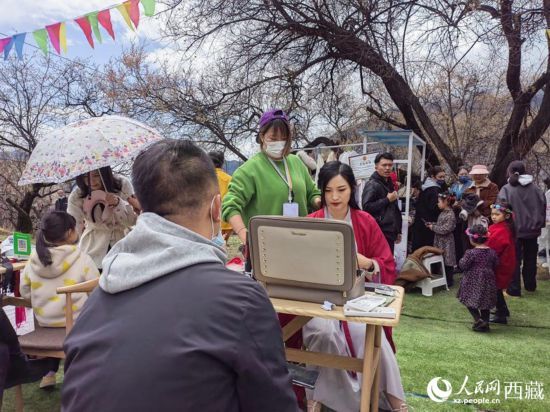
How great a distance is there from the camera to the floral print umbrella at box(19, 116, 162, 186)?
2846 millimetres

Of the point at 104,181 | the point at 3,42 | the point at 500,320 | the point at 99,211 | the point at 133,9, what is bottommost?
the point at 500,320

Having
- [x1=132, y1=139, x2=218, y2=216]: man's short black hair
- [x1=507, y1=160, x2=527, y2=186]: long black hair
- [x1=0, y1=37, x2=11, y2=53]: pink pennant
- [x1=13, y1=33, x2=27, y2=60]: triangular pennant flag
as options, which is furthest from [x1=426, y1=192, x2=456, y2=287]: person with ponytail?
[x1=132, y1=139, x2=218, y2=216]: man's short black hair

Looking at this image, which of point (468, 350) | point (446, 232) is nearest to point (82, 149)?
point (468, 350)

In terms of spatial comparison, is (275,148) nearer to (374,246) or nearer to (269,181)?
(269,181)

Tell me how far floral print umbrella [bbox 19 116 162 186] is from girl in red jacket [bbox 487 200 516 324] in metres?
3.62

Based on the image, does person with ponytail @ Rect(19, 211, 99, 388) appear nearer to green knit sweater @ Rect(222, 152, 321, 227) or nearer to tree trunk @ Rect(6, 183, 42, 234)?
green knit sweater @ Rect(222, 152, 321, 227)

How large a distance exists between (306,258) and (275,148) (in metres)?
1.03

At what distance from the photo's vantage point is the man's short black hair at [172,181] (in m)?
1.11

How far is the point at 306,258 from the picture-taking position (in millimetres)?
2006

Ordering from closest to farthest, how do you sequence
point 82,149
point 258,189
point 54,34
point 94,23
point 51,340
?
1. point 51,340
2. point 258,189
3. point 82,149
4. point 54,34
5. point 94,23

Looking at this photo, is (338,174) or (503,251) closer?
(338,174)

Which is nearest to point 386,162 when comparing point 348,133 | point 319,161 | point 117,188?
point 319,161

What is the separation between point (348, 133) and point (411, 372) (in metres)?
12.0

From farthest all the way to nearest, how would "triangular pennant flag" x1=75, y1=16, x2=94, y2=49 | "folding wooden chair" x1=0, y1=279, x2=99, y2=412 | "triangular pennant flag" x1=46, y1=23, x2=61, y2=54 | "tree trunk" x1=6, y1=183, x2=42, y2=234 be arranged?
"tree trunk" x1=6, y1=183, x2=42, y2=234 → "triangular pennant flag" x1=75, y1=16, x2=94, y2=49 → "triangular pennant flag" x1=46, y1=23, x2=61, y2=54 → "folding wooden chair" x1=0, y1=279, x2=99, y2=412
